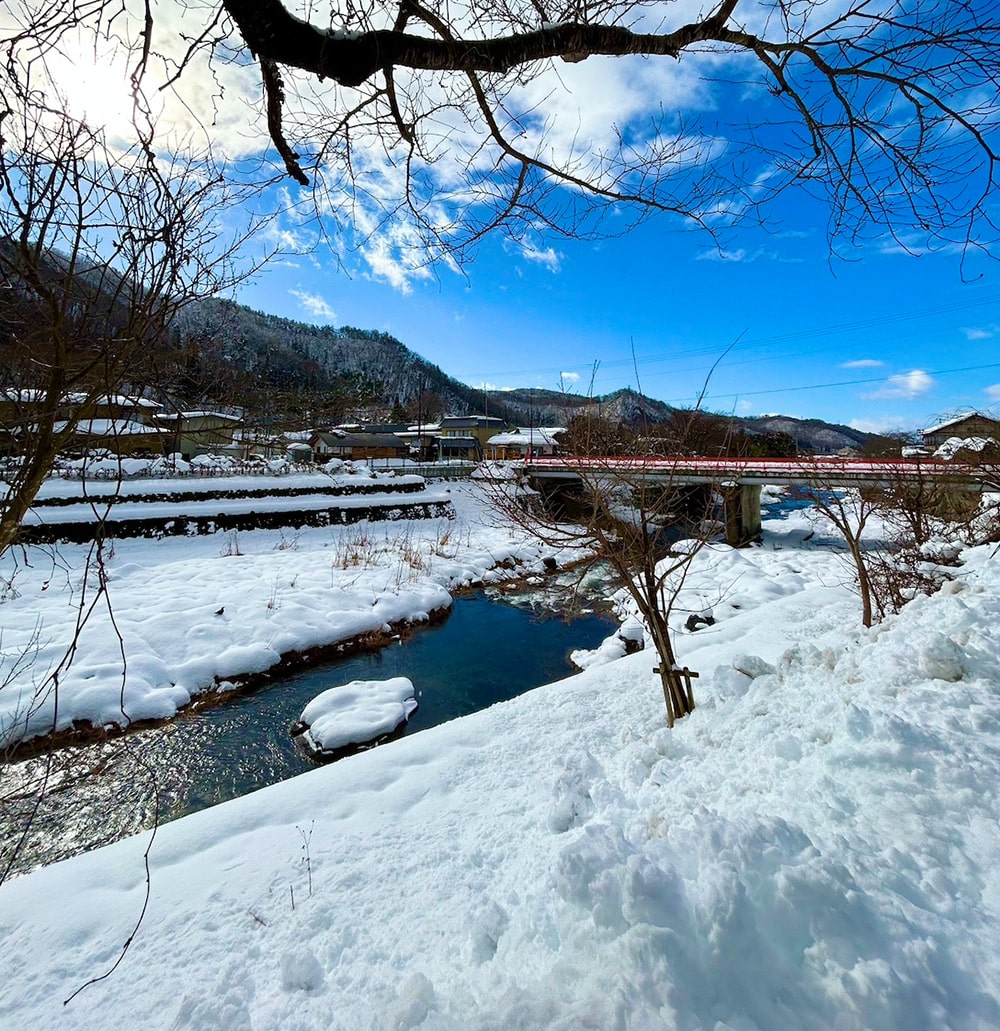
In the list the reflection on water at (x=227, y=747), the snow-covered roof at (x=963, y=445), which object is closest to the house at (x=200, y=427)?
the reflection on water at (x=227, y=747)

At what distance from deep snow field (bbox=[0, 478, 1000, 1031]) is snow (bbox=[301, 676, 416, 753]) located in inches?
54.2

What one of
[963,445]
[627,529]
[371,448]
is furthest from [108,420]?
[371,448]

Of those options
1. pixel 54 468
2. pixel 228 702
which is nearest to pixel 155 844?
pixel 54 468

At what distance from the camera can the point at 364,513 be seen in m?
17.8

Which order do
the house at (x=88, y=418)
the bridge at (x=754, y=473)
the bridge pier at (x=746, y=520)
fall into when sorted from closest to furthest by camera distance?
the house at (x=88, y=418) < the bridge at (x=754, y=473) < the bridge pier at (x=746, y=520)

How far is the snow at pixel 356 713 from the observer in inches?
213

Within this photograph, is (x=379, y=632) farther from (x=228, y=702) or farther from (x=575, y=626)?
(x=575, y=626)

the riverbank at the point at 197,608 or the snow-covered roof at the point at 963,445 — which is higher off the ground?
the snow-covered roof at the point at 963,445

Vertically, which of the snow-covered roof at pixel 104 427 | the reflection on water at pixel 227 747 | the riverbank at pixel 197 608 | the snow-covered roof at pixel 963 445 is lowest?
the reflection on water at pixel 227 747

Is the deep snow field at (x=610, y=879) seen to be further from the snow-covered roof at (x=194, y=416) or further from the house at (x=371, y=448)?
the house at (x=371, y=448)

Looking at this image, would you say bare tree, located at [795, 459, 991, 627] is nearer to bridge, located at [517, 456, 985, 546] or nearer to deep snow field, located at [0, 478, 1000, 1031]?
bridge, located at [517, 456, 985, 546]

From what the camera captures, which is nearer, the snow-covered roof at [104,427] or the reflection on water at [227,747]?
the snow-covered roof at [104,427]

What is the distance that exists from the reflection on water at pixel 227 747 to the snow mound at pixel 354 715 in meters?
0.20

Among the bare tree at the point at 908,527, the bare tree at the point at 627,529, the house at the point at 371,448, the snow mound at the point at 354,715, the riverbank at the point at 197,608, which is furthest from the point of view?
the house at the point at 371,448
